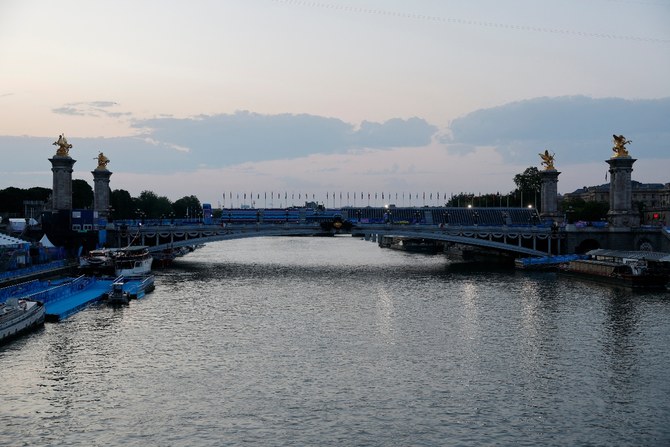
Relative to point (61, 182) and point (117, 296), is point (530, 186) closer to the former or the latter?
point (61, 182)

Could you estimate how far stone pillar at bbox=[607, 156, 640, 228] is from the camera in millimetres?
109312

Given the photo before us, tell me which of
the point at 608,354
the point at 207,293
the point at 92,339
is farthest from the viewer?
the point at 207,293

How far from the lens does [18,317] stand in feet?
162

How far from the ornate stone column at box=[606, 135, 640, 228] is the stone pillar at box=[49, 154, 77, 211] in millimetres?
84232

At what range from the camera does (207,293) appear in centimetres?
7544

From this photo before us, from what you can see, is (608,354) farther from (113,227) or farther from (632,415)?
(113,227)

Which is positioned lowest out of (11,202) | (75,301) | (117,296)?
(75,301)

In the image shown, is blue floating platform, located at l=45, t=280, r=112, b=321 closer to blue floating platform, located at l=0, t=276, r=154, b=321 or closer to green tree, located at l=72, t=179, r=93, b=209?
blue floating platform, located at l=0, t=276, r=154, b=321

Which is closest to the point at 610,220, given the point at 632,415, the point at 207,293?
the point at 207,293

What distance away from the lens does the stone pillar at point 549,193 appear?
135 meters

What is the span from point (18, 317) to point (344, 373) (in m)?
24.1

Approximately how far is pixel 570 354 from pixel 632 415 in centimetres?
1229

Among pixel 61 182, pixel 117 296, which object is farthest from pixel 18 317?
pixel 61 182

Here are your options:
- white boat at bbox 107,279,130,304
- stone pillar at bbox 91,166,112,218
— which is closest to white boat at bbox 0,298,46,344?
white boat at bbox 107,279,130,304
